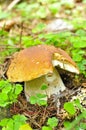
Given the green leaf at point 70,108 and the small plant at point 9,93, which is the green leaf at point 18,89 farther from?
the green leaf at point 70,108

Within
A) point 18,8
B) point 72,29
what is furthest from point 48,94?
point 18,8

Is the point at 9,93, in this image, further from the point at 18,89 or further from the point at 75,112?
the point at 75,112

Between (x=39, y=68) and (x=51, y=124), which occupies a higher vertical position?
(x=39, y=68)

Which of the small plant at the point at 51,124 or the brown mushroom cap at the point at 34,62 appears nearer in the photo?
the small plant at the point at 51,124

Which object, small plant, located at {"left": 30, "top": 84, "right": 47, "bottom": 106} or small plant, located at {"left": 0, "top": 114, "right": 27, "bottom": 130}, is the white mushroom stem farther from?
small plant, located at {"left": 0, "top": 114, "right": 27, "bottom": 130}

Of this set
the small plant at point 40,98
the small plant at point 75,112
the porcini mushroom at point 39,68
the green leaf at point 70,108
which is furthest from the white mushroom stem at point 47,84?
the green leaf at point 70,108

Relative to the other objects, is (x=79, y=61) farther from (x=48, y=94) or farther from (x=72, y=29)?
(x=72, y=29)

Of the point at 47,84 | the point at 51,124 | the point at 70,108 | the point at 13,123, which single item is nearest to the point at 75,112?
the point at 70,108
